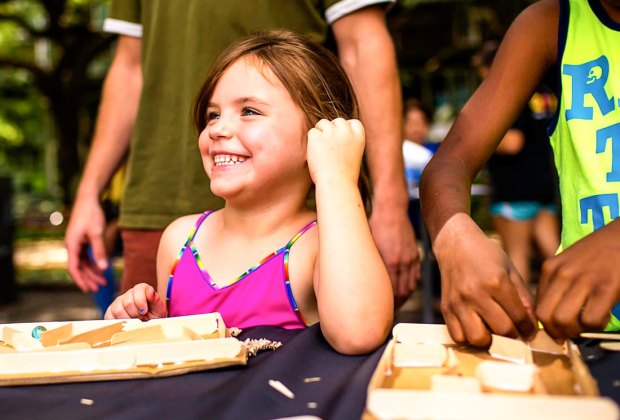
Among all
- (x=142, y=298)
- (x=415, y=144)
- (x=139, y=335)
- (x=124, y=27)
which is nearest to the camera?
(x=139, y=335)

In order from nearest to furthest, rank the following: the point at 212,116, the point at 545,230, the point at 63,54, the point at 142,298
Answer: the point at 142,298
the point at 212,116
the point at 545,230
the point at 63,54

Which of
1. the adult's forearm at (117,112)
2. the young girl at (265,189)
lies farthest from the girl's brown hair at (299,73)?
the adult's forearm at (117,112)

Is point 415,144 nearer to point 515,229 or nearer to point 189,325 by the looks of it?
point 515,229

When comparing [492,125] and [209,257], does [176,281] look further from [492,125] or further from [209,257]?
[492,125]

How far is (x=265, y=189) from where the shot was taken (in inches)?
67.0

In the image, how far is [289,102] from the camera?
5.64 feet

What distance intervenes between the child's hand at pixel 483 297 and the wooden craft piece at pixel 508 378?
22 centimetres

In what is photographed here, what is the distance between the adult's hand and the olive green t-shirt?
8 centimetres

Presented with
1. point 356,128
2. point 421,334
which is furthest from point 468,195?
point 421,334

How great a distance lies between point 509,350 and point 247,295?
727 mm

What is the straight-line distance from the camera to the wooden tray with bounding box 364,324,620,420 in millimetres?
731

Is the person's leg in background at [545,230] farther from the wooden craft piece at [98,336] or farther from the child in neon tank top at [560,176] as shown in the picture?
the wooden craft piece at [98,336]

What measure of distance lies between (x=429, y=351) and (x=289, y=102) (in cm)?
84

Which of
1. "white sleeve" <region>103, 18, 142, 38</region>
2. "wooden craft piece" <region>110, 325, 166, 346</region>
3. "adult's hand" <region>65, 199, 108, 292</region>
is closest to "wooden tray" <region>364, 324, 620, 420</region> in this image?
"wooden craft piece" <region>110, 325, 166, 346</region>
